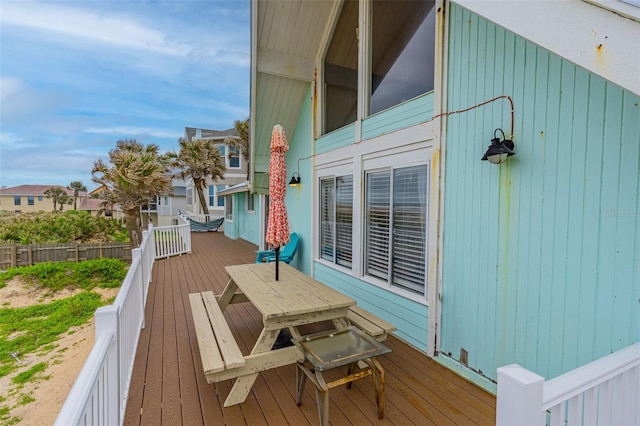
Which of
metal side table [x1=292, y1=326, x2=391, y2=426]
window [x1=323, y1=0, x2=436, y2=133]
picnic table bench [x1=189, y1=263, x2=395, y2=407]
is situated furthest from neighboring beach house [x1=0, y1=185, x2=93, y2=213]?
metal side table [x1=292, y1=326, x2=391, y2=426]

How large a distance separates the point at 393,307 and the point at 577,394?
2788 mm

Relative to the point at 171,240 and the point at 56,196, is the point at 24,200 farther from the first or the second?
the point at 171,240

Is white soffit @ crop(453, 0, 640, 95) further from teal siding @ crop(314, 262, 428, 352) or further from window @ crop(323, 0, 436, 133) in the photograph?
teal siding @ crop(314, 262, 428, 352)

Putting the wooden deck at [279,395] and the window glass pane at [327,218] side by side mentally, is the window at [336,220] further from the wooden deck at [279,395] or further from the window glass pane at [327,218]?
the wooden deck at [279,395]

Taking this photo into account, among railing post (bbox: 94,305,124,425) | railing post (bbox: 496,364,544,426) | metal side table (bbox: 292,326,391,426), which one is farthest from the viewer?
metal side table (bbox: 292,326,391,426)

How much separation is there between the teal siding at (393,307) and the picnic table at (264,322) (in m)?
0.99

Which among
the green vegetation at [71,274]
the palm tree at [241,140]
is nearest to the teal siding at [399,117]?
the green vegetation at [71,274]

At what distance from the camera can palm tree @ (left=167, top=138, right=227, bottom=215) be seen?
18.6 m

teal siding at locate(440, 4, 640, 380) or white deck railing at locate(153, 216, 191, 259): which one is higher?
teal siding at locate(440, 4, 640, 380)

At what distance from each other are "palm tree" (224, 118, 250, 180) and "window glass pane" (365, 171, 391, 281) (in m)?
15.4

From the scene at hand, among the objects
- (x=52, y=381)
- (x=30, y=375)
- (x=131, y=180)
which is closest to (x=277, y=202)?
(x=52, y=381)

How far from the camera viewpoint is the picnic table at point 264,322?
2.50m

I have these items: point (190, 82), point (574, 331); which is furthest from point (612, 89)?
point (190, 82)

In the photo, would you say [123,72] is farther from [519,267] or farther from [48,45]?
[519,267]
